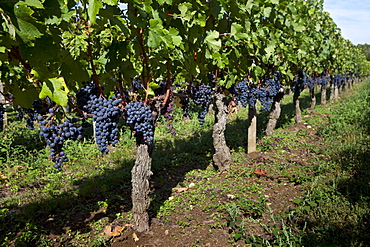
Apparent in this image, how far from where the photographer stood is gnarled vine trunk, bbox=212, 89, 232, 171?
6.48m

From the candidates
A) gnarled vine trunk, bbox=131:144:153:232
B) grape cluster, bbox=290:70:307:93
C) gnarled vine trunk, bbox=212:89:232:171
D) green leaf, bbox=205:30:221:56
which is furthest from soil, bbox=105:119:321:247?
grape cluster, bbox=290:70:307:93

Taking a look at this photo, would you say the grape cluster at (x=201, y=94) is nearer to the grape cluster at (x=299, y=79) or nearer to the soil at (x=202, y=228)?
the soil at (x=202, y=228)

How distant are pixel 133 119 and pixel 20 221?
3228 mm

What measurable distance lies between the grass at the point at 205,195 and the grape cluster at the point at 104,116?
1.71 meters

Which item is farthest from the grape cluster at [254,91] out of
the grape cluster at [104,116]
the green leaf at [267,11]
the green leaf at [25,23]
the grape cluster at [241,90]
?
the green leaf at [25,23]

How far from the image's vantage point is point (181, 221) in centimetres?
458

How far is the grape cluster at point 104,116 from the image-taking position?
3.16 m

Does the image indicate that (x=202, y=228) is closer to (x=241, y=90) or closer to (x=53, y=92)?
(x=53, y=92)

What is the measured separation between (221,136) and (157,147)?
3333mm

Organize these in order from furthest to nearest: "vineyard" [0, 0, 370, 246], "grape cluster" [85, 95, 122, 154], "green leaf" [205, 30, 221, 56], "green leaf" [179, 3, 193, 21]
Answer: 1. "green leaf" [205, 30, 221, 56]
2. "grape cluster" [85, 95, 122, 154]
3. "green leaf" [179, 3, 193, 21]
4. "vineyard" [0, 0, 370, 246]

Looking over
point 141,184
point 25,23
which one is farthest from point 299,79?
point 25,23

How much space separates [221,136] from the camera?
22.0 ft

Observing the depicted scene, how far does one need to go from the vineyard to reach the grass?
0.10ft

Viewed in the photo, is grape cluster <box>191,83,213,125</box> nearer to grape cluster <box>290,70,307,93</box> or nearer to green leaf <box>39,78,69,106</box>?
green leaf <box>39,78,69,106</box>
